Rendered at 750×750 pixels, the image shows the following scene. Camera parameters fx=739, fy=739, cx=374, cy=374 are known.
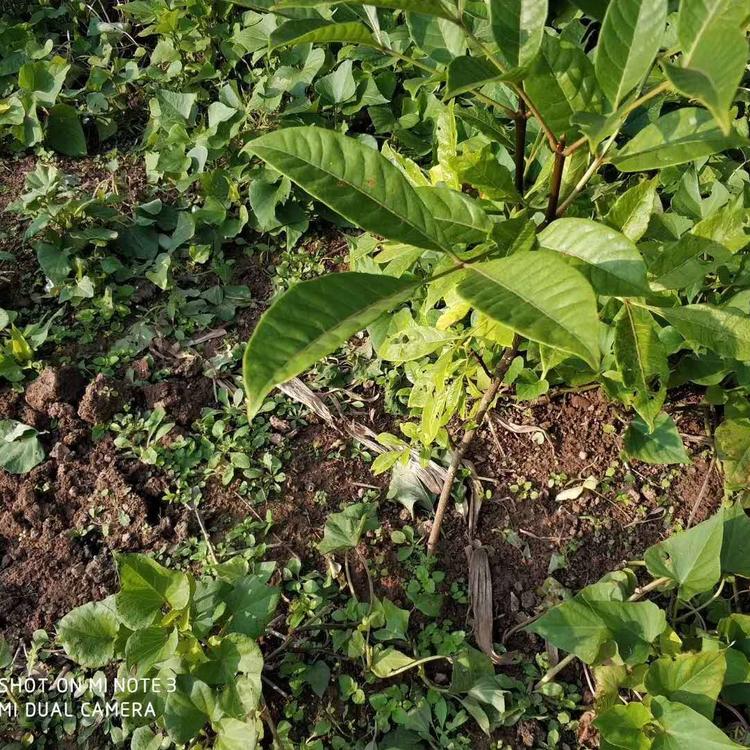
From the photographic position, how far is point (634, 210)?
130 cm

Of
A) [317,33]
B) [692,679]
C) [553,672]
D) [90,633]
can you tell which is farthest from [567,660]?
[317,33]

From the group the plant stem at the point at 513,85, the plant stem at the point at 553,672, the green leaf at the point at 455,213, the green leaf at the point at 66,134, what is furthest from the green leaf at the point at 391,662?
the green leaf at the point at 66,134

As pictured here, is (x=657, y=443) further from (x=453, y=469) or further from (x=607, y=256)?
(x=607, y=256)

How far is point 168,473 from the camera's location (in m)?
2.02

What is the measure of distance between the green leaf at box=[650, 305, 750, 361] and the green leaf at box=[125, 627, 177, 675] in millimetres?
1166

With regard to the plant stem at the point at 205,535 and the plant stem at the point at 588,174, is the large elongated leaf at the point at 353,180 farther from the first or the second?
the plant stem at the point at 205,535

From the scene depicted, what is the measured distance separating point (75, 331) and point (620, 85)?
187 cm

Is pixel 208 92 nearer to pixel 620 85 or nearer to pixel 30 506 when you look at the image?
pixel 30 506

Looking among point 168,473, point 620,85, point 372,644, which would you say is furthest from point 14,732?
point 620,85

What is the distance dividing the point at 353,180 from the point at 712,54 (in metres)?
0.43

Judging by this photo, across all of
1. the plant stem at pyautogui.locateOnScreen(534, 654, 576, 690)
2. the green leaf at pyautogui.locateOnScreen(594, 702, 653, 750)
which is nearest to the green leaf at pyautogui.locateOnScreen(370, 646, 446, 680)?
the plant stem at pyautogui.locateOnScreen(534, 654, 576, 690)

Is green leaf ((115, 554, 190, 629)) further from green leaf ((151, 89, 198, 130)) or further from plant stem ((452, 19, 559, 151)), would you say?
green leaf ((151, 89, 198, 130))

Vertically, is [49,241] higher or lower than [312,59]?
lower

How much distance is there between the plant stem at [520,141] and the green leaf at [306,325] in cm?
44
